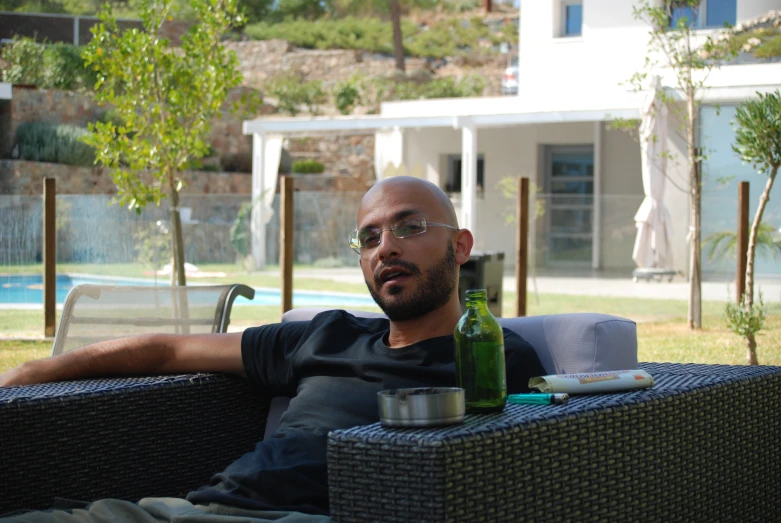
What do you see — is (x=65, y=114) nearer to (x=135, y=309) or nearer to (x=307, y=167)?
(x=307, y=167)

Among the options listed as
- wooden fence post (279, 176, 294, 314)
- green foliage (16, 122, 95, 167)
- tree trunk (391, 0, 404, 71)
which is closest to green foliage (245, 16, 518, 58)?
tree trunk (391, 0, 404, 71)

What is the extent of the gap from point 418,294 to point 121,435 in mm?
777

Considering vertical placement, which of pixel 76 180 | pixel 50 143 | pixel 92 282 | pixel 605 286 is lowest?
pixel 605 286

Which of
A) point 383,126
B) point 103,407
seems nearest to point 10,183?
point 383,126

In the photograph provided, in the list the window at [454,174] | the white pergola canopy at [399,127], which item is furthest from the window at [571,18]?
the window at [454,174]

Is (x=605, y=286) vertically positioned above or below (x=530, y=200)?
below

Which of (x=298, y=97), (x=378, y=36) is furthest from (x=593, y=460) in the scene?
(x=378, y=36)

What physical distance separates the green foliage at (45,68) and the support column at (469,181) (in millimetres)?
10625

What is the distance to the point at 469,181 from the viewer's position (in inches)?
611

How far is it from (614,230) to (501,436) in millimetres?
11882

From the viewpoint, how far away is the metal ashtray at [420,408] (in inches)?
64.4

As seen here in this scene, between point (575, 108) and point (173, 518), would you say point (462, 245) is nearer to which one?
point (173, 518)

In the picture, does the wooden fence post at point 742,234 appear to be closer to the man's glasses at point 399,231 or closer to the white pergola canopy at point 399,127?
the white pergola canopy at point 399,127

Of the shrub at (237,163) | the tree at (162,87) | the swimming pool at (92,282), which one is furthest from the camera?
the shrub at (237,163)
